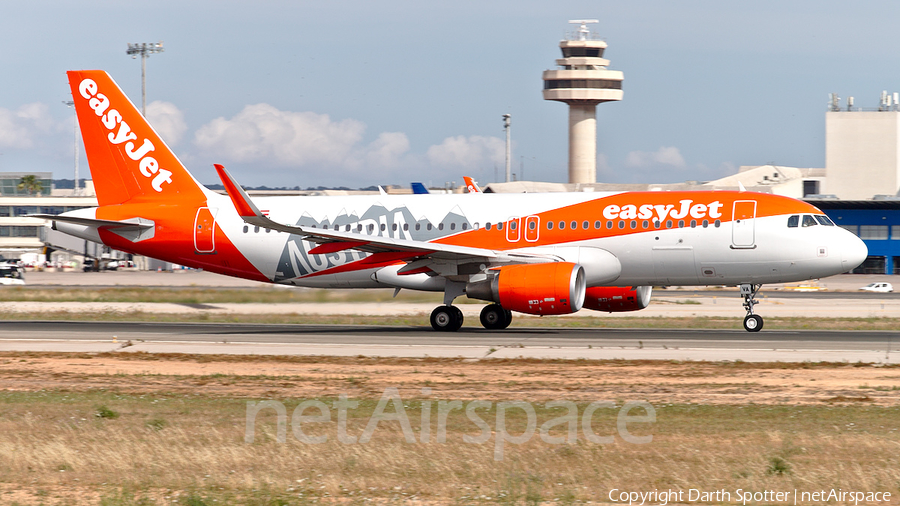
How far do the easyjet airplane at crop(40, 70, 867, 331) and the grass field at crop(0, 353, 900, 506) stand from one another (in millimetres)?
8029

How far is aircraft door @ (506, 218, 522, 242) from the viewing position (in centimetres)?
2850

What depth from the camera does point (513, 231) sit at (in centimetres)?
2858

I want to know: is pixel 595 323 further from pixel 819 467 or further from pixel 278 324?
pixel 819 467

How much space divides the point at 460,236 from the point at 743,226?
8547mm

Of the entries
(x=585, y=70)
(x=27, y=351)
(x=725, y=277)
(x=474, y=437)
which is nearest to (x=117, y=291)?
(x=27, y=351)

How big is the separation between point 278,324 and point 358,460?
2288 centimetres

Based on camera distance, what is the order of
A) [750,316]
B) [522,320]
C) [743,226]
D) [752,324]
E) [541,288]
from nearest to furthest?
[541,288]
[743,226]
[752,324]
[750,316]
[522,320]

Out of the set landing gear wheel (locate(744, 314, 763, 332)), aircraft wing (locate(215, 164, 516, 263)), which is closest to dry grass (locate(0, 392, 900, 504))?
aircraft wing (locate(215, 164, 516, 263))

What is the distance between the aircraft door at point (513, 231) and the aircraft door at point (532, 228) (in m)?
0.26

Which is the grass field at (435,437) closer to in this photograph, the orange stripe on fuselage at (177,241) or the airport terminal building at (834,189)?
the orange stripe on fuselage at (177,241)

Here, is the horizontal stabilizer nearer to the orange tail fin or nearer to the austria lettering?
the orange tail fin

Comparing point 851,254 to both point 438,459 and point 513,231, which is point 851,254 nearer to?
point 513,231

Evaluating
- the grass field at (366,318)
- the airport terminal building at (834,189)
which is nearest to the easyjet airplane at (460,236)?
the grass field at (366,318)

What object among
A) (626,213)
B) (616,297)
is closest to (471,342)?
(626,213)
